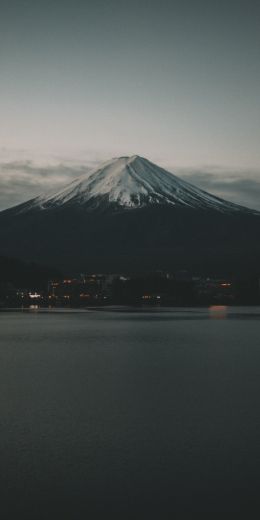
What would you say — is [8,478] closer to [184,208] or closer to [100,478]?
[100,478]

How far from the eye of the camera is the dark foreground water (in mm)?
6848

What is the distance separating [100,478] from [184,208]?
484 ft

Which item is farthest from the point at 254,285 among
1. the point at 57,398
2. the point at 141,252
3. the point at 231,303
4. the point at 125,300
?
the point at 57,398

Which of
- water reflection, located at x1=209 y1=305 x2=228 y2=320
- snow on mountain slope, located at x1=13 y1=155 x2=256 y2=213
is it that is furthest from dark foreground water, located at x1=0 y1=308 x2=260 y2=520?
snow on mountain slope, located at x1=13 y1=155 x2=256 y2=213

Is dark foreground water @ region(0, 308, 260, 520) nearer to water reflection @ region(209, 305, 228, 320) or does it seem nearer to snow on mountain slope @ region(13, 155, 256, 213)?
→ water reflection @ region(209, 305, 228, 320)

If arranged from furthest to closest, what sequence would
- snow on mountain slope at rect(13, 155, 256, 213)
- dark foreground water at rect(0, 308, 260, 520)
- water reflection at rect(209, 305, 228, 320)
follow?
1. snow on mountain slope at rect(13, 155, 256, 213)
2. water reflection at rect(209, 305, 228, 320)
3. dark foreground water at rect(0, 308, 260, 520)

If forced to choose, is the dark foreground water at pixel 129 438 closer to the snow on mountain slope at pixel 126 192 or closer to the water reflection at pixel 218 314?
the water reflection at pixel 218 314

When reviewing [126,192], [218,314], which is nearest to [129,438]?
[218,314]

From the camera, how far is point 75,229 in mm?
152125

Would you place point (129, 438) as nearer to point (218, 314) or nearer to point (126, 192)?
point (218, 314)

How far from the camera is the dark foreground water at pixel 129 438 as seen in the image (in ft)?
22.5

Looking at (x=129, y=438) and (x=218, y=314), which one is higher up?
(x=218, y=314)

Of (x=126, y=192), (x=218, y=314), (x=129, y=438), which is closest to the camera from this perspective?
(x=129, y=438)

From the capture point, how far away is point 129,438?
9.45 meters
